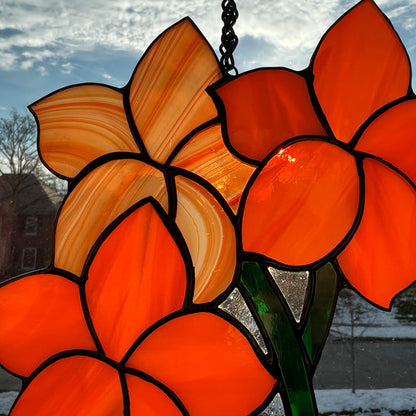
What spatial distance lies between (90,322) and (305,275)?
335 mm

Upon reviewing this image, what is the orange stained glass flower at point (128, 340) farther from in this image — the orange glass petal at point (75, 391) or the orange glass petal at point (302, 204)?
the orange glass petal at point (302, 204)

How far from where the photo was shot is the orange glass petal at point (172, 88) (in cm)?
67

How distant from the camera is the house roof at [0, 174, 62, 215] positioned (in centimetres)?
446

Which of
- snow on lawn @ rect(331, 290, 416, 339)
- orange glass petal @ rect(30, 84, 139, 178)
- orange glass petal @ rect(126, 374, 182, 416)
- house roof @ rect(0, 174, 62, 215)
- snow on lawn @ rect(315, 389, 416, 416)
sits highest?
house roof @ rect(0, 174, 62, 215)

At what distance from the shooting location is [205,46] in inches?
27.2

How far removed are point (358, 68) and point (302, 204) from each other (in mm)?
237

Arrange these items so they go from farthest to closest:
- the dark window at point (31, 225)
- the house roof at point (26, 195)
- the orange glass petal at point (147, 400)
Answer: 1. the dark window at point (31, 225)
2. the house roof at point (26, 195)
3. the orange glass petal at point (147, 400)

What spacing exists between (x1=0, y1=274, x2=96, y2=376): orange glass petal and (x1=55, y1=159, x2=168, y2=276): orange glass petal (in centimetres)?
4

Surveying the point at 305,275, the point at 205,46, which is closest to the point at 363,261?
the point at 305,275

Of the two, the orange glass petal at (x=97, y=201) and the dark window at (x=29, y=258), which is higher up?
the orange glass petal at (x=97, y=201)

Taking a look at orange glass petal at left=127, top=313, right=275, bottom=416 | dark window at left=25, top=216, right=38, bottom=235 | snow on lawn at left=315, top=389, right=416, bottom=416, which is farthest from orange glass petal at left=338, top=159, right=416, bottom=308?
dark window at left=25, top=216, right=38, bottom=235

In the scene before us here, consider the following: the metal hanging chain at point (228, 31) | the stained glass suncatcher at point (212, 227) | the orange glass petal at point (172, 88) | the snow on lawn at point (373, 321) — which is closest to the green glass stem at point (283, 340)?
the stained glass suncatcher at point (212, 227)

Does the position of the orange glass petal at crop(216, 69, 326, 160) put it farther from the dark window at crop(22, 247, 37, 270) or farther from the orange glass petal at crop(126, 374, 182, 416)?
the dark window at crop(22, 247, 37, 270)

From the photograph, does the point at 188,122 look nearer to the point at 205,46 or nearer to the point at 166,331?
the point at 205,46
